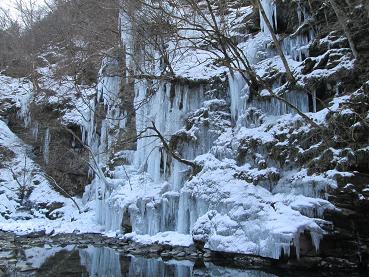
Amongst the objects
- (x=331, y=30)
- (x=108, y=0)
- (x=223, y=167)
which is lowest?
(x=223, y=167)

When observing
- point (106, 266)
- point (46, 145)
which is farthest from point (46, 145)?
point (106, 266)

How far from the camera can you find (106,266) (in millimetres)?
11359

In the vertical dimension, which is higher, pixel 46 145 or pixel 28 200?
pixel 46 145

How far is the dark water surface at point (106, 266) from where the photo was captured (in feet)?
32.7

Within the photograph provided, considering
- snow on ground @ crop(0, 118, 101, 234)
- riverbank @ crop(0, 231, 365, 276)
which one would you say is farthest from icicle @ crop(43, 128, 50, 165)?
riverbank @ crop(0, 231, 365, 276)

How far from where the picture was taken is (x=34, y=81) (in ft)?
82.0

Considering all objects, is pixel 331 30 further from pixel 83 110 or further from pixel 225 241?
pixel 83 110

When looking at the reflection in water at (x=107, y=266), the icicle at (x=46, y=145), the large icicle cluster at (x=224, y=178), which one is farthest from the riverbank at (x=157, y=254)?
the icicle at (x=46, y=145)

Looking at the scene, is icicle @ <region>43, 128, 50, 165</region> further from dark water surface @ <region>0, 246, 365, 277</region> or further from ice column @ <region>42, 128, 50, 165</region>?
dark water surface @ <region>0, 246, 365, 277</region>

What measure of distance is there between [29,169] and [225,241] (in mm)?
15580

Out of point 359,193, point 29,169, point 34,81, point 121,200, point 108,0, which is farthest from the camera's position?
point 34,81

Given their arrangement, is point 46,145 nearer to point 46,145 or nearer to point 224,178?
point 46,145

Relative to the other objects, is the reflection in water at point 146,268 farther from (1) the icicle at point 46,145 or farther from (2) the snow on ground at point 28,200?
(1) the icicle at point 46,145

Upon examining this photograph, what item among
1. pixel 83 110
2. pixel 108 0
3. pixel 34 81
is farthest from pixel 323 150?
pixel 34 81
